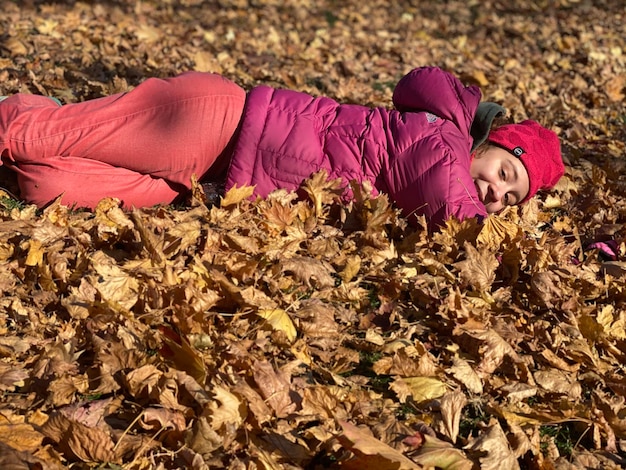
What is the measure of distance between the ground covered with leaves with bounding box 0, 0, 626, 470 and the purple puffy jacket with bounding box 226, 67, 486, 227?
133 mm

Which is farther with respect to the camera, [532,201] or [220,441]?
[532,201]

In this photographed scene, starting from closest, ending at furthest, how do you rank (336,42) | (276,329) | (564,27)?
(276,329)
(336,42)
(564,27)

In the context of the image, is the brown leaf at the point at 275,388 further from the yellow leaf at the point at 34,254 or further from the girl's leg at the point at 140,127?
the girl's leg at the point at 140,127

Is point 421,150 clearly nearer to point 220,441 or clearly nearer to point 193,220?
point 193,220

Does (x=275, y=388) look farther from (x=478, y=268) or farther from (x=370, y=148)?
(x=370, y=148)

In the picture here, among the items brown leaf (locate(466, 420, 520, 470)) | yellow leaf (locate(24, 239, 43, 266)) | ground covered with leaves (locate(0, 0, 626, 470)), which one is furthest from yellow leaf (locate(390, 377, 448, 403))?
yellow leaf (locate(24, 239, 43, 266))

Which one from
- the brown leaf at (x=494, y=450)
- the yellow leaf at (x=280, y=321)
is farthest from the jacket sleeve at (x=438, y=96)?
the brown leaf at (x=494, y=450)

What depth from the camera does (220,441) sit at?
188 centimetres

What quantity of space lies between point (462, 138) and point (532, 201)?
0.58 meters

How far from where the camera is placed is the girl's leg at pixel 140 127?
2.96 m

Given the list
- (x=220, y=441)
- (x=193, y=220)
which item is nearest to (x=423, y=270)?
(x=193, y=220)

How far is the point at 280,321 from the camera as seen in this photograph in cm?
238

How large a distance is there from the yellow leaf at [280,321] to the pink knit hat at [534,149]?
5.52ft

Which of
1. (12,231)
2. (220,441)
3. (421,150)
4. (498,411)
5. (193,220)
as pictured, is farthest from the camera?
(421,150)
